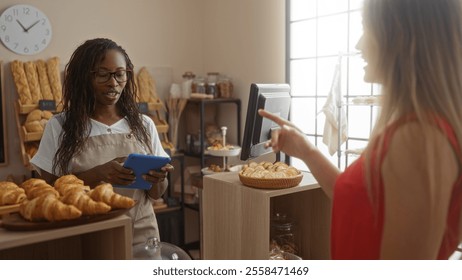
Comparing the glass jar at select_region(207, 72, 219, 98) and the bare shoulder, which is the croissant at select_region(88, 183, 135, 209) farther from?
the glass jar at select_region(207, 72, 219, 98)

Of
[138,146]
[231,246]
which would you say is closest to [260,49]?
[138,146]

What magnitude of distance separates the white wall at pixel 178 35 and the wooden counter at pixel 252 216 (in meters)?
1.58

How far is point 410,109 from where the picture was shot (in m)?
0.77

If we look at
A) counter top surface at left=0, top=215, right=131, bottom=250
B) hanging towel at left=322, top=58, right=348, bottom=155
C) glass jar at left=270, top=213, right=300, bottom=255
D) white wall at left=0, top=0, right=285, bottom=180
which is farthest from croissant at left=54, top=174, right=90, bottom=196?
white wall at left=0, top=0, right=285, bottom=180

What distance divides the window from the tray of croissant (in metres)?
1.90

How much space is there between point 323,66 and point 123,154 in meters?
1.69

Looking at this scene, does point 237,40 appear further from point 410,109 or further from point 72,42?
point 410,109

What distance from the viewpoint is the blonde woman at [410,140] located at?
731 millimetres

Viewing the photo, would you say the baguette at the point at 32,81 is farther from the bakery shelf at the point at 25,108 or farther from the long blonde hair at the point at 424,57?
the long blonde hair at the point at 424,57

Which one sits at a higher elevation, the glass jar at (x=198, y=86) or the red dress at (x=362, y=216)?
the glass jar at (x=198, y=86)

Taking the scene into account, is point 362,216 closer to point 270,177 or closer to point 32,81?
point 270,177

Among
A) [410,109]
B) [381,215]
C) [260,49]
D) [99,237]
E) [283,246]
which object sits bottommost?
[283,246]

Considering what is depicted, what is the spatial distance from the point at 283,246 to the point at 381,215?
2.86 ft

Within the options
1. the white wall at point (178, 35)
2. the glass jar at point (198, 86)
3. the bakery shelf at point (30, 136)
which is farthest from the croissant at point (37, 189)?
the glass jar at point (198, 86)
